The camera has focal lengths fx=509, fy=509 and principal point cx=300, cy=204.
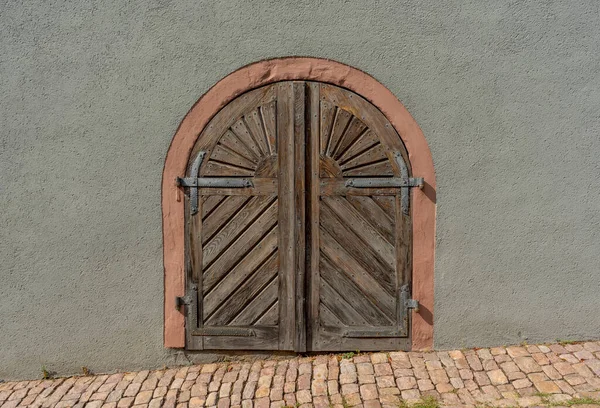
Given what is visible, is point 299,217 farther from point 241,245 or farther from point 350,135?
point 350,135

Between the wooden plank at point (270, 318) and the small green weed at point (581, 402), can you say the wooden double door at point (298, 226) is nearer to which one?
the wooden plank at point (270, 318)

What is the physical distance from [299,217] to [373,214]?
0.61m

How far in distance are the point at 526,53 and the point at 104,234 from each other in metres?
3.76

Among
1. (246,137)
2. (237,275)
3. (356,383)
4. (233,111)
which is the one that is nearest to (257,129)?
(246,137)

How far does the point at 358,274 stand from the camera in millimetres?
4270

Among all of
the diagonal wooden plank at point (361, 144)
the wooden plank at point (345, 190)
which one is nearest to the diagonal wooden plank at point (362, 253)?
the wooden plank at point (345, 190)

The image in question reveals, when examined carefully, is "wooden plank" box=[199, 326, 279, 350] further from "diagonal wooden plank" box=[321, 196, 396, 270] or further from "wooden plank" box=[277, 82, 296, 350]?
"diagonal wooden plank" box=[321, 196, 396, 270]

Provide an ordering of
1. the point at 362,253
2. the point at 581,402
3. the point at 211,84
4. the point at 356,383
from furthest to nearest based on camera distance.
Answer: the point at 362,253
the point at 211,84
the point at 356,383
the point at 581,402

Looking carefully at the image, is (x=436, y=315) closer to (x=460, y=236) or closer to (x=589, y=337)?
(x=460, y=236)

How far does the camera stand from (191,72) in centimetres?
414

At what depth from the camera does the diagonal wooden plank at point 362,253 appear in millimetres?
4250

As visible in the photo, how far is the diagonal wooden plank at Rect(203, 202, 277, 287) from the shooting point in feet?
13.9

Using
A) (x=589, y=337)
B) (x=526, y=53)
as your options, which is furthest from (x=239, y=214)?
(x=589, y=337)

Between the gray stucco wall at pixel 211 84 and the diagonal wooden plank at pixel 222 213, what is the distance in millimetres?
403
